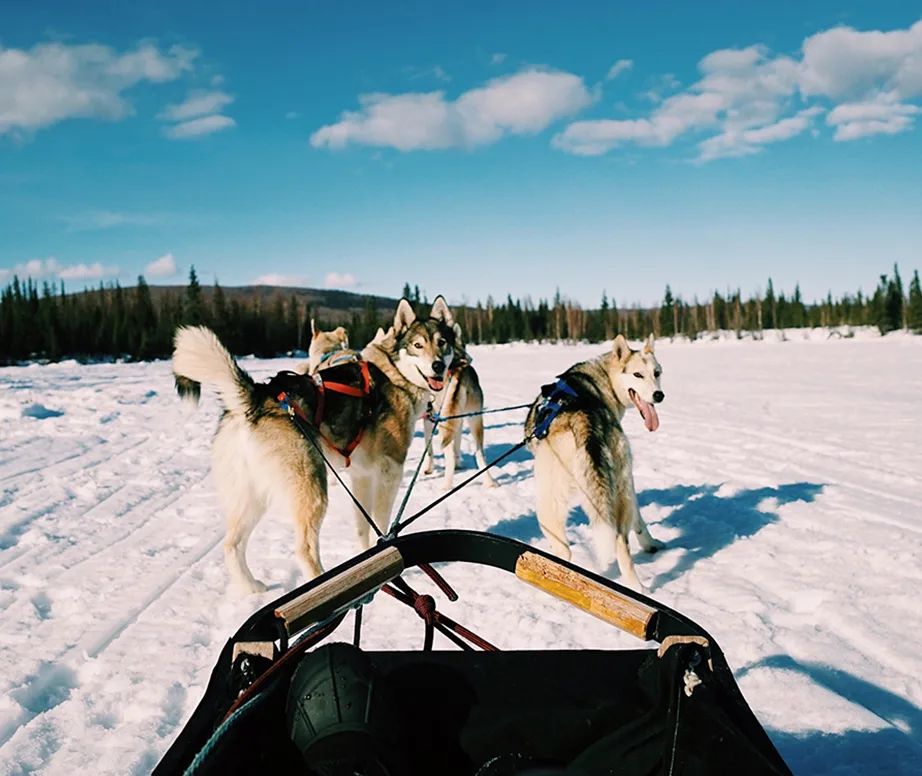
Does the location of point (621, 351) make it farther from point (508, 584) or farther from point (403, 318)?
point (508, 584)

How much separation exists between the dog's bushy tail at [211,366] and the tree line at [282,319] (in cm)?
2972

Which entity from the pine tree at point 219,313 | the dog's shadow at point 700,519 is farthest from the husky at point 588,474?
the pine tree at point 219,313

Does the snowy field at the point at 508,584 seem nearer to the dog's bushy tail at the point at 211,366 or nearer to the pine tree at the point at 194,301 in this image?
the dog's bushy tail at the point at 211,366

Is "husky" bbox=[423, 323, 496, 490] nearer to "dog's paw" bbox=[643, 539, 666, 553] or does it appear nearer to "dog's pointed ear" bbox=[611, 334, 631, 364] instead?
"dog's paw" bbox=[643, 539, 666, 553]

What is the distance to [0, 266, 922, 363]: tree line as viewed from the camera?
168 feet

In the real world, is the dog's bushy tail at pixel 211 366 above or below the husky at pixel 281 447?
above

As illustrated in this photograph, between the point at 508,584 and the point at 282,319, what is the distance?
236 ft

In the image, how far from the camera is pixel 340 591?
1.69 m

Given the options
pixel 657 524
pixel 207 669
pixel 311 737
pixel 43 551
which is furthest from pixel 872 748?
pixel 43 551

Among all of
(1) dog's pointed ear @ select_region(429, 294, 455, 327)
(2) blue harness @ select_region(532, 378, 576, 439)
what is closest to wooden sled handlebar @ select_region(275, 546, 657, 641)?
(2) blue harness @ select_region(532, 378, 576, 439)

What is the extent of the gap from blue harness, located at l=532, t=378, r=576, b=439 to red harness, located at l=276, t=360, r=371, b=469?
133 centimetres

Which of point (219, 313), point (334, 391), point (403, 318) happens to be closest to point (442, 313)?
point (403, 318)

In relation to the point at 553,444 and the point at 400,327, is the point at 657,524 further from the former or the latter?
the point at 400,327

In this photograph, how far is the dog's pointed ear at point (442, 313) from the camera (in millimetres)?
5555
